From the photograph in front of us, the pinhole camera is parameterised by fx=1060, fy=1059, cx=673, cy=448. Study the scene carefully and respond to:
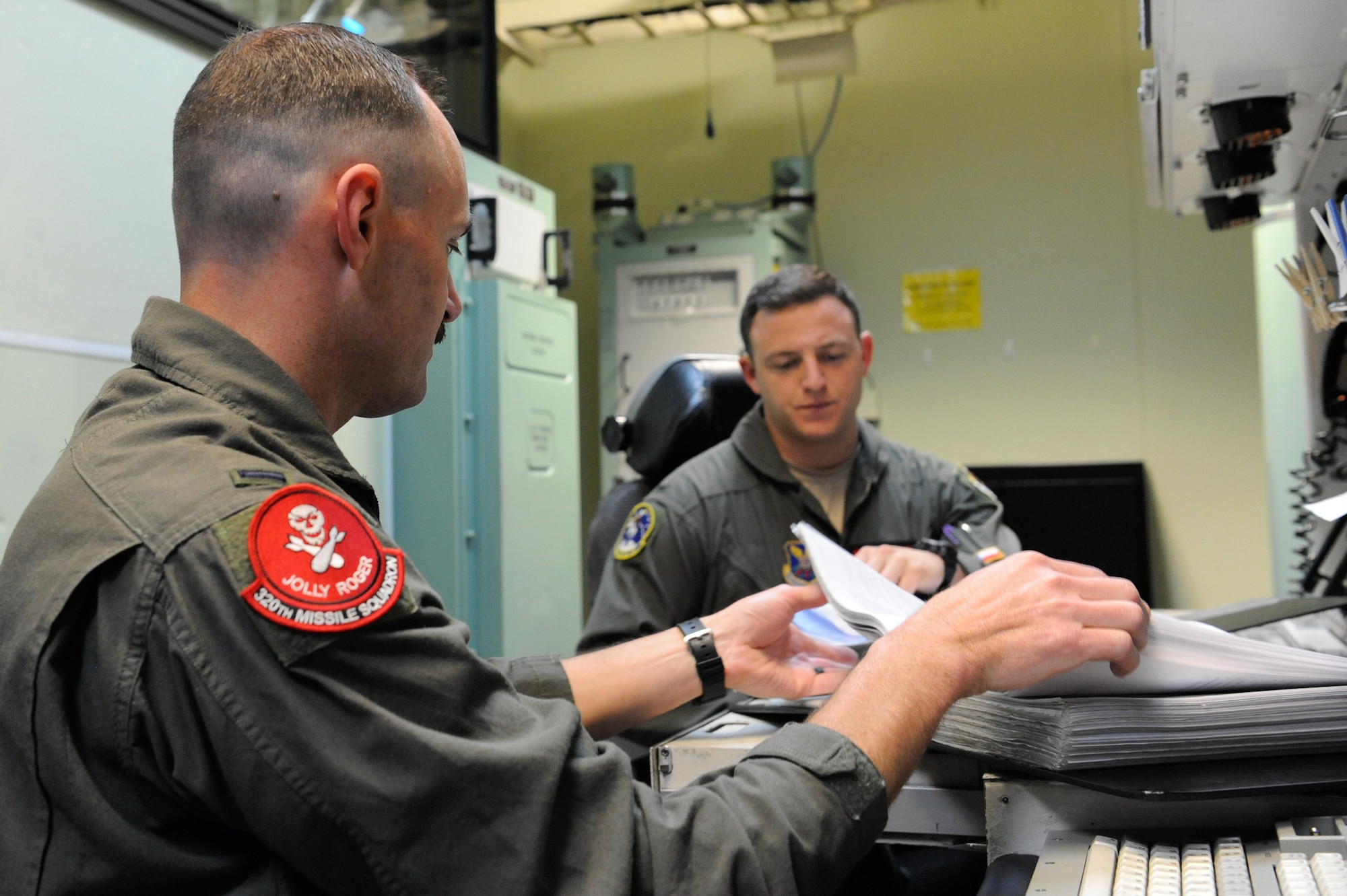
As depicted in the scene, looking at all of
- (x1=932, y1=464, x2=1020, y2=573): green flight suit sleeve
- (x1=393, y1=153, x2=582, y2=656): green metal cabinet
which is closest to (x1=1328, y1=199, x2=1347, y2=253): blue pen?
(x1=932, y1=464, x2=1020, y2=573): green flight suit sleeve

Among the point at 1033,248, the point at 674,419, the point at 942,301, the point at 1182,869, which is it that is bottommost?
the point at 1182,869

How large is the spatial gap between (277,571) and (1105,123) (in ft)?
12.6

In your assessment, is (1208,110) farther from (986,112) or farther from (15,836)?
(986,112)

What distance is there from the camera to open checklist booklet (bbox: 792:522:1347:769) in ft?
2.23

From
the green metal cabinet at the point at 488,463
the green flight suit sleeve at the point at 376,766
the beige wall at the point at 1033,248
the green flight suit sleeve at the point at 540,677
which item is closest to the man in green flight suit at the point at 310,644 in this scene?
the green flight suit sleeve at the point at 376,766

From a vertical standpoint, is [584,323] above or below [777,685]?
above

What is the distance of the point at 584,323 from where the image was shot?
4418mm

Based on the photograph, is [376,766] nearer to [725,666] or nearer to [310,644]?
[310,644]

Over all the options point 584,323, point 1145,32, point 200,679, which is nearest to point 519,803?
point 200,679

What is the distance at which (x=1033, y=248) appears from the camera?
3824 millimetres

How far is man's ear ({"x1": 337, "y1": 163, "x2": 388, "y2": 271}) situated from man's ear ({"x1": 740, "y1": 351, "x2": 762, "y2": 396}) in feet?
4.21

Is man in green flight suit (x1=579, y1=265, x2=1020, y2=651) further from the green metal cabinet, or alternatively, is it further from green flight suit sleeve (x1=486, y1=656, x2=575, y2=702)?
the green metal cabinet

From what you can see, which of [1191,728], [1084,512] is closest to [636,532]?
[1191,728]

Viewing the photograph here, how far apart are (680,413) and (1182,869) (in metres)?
1.47
